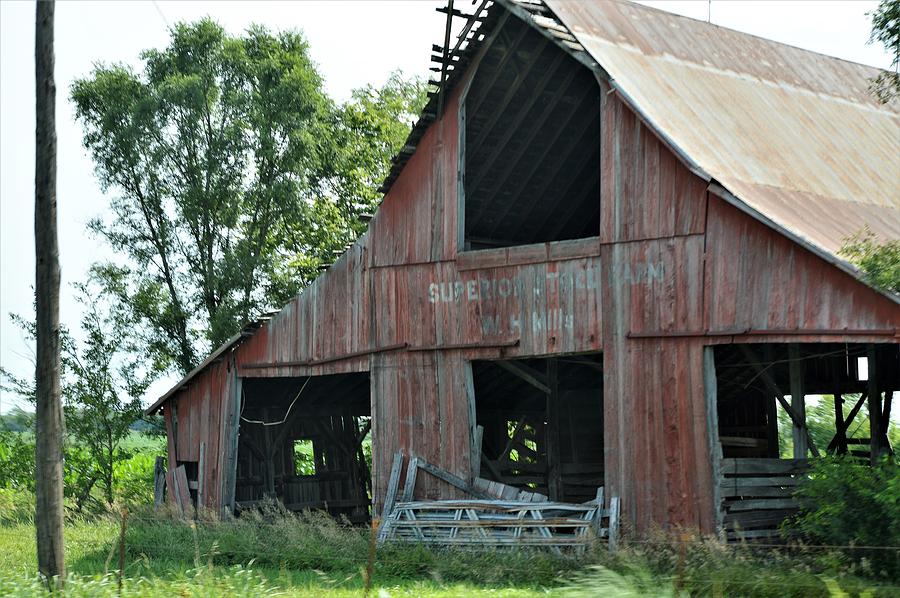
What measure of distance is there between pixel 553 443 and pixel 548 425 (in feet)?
1.18

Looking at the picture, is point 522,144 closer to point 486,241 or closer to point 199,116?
point 486,241

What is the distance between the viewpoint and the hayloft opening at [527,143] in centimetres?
1970

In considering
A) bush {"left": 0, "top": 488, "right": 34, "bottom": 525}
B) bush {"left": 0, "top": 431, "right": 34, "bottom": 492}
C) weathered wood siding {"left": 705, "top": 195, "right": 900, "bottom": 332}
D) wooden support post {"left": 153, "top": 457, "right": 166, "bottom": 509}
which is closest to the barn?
weathered wood siding {"left": 705, "top": 195, "right": 900, "bottom": 332}

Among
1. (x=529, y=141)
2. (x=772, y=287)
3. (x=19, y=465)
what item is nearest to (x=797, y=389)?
(x=772, y=287)

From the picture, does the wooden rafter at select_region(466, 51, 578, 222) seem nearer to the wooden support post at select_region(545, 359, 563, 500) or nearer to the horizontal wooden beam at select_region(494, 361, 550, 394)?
the horizontal wooden beam at select_region(494, 361, 550, 394)

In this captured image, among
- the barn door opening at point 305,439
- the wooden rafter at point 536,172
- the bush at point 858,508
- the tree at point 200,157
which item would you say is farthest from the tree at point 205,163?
the bush at point 858,508

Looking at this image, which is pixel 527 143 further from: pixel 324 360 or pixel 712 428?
pixel 712 428

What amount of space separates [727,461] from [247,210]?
21490 millimetres

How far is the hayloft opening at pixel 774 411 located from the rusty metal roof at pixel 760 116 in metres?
2.15

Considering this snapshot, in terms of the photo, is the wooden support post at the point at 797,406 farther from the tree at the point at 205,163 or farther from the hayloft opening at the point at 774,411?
the tree at the point at 205,163

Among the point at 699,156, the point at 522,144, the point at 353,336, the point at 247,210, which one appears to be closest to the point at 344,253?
the point at 353,336

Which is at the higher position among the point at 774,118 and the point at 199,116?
the point at 199,116

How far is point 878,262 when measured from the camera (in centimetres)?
1445

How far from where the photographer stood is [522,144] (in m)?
20.9
